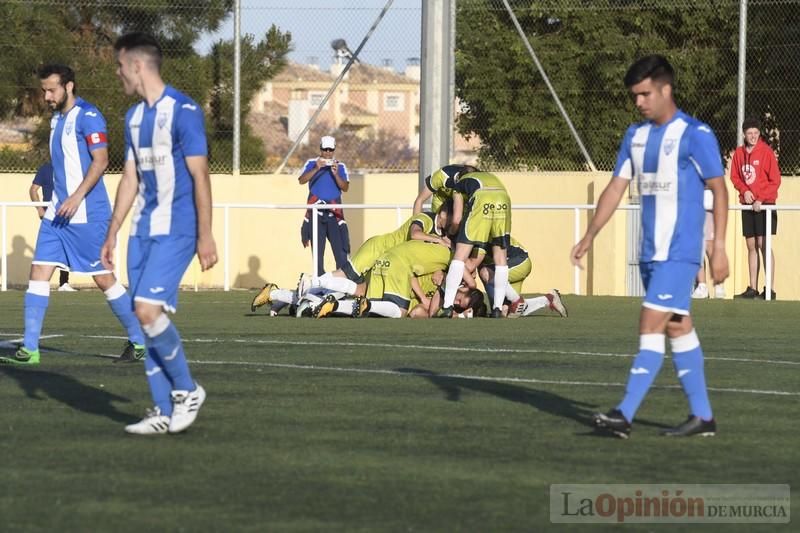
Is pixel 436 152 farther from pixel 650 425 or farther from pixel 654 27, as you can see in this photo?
pixel 650 425

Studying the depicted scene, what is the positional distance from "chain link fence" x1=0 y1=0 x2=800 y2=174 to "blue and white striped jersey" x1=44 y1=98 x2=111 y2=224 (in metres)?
12.5

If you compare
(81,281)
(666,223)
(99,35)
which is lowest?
(81,281)

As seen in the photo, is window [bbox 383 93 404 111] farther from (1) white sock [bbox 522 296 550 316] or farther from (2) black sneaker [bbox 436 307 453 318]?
(2) black sneaker [bbox 436 307 453 318]

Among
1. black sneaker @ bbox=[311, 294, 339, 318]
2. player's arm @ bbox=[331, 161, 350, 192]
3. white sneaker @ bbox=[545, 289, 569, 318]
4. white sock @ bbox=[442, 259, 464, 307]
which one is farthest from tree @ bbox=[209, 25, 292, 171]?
white sneaker @ bbox=[545, 289, 569, 318]

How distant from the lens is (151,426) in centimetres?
820

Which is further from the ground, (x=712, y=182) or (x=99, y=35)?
(x=99, y=35)

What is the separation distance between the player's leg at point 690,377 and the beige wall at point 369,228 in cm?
1438

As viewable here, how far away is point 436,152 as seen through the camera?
21328mm

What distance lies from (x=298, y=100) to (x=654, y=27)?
85.0 feet

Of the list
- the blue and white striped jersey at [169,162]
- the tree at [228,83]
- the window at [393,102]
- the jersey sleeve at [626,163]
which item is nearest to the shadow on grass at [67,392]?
the blue and white striped jersey at [169,162]

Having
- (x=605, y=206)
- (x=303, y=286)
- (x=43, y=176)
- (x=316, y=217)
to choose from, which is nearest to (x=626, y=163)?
(x=605, y=206)

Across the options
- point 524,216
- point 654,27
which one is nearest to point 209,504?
point 524,216

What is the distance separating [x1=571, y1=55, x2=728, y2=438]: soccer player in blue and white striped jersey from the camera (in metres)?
8.15

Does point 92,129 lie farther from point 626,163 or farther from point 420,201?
point 420,201
